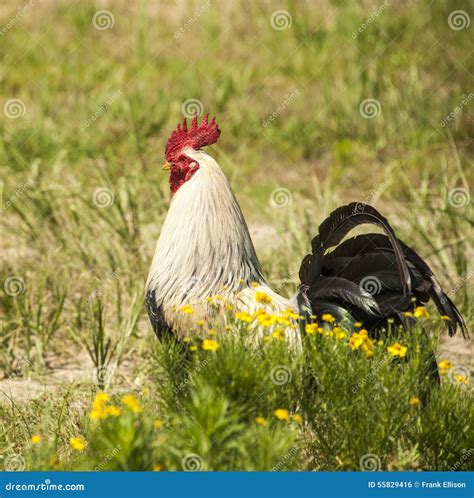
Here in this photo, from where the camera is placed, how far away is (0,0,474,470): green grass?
347 centimetres

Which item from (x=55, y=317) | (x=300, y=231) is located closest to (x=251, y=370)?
(x=55, y=317)

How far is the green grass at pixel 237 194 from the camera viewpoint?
11.4ft

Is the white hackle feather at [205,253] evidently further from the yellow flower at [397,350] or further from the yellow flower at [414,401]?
the yellow flower at [414,401]

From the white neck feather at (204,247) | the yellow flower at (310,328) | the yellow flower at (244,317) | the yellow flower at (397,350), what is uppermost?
the white neck feather at (204,247)

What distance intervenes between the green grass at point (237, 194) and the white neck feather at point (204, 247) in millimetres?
360

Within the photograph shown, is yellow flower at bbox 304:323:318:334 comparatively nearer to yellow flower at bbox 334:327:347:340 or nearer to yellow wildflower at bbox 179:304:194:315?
yellow flower at bbox 334:327:347:340

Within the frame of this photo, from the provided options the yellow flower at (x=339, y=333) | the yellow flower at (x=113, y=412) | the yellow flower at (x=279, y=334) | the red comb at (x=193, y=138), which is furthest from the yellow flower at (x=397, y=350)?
the red comb at (x=193, y=138)

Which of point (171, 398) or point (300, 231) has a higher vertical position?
point (300, 231)

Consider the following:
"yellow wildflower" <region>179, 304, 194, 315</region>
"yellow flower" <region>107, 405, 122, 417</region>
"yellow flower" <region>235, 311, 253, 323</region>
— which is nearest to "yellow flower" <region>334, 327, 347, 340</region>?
"yellow flower" <region>235, 311, 253, 323</region>

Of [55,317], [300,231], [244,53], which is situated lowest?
[55,317]

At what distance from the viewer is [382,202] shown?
7.95 metres

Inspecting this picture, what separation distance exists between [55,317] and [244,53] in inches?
242

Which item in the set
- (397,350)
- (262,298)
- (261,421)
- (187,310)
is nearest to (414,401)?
(397,350)

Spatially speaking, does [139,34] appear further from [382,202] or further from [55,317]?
[55,317]
